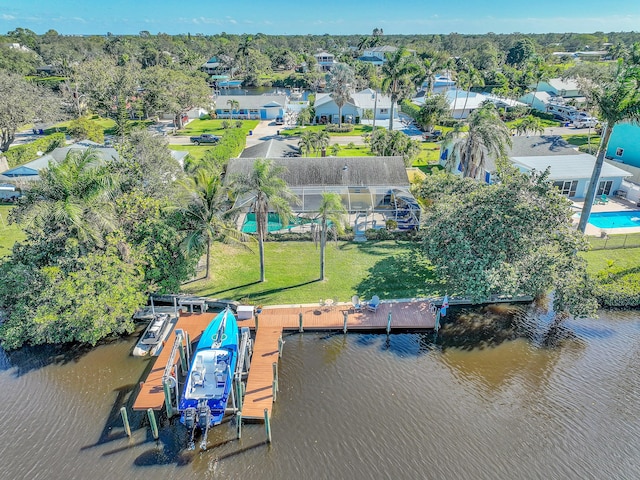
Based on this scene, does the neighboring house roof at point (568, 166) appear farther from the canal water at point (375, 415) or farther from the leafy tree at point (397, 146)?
the canal water at point (375, 415)

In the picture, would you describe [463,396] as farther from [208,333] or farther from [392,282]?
[208,333]

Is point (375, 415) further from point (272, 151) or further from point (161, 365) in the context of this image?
point (272, 151)

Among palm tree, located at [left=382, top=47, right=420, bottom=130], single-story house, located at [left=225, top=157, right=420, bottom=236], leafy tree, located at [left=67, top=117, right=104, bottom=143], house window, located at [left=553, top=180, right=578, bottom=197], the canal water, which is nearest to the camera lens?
the canal water

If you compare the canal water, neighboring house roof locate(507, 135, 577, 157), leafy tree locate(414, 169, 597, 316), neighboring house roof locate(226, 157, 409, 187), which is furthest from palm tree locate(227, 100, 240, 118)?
the canal water

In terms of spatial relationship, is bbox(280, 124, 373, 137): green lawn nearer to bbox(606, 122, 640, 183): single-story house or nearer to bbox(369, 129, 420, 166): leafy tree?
bbox(369, 129, 420, 166): leafy tree

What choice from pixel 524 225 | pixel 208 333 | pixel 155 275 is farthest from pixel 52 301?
pixel 524 225

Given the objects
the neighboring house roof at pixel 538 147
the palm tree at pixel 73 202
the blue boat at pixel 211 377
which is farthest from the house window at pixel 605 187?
the palm tree at pixel 73 202

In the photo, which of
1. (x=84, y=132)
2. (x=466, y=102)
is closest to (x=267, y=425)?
(x=84, y=132)
